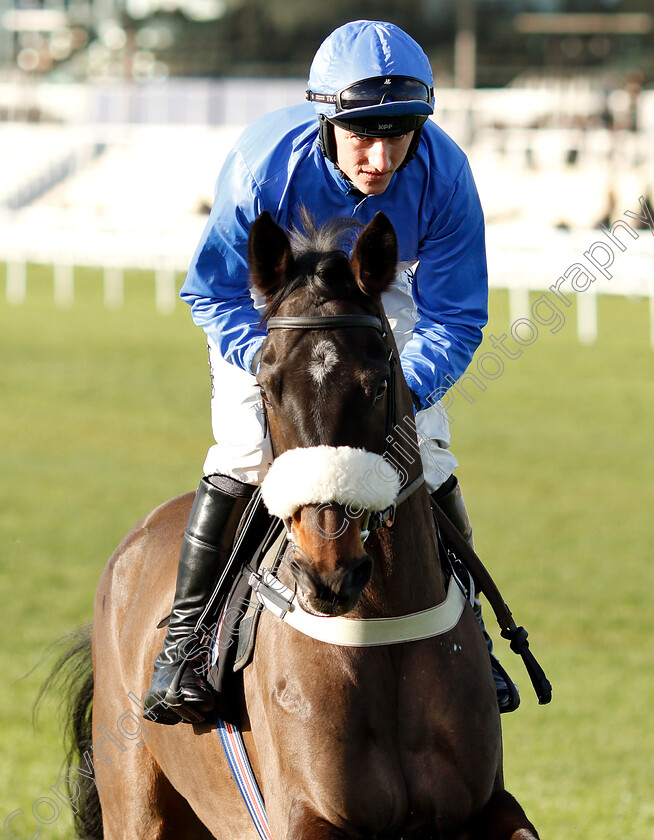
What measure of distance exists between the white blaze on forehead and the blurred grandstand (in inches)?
683

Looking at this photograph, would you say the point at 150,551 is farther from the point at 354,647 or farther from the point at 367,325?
the point at 367,325

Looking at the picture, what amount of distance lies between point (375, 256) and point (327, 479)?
2.33 feet

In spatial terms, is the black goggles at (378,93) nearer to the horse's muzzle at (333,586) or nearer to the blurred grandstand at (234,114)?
the horse's muzzle at (333,586)

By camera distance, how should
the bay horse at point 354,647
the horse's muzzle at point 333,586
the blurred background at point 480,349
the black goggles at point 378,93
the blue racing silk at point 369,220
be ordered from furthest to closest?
the blurred background at point 480,349, the blue racing silk at point 369,220, the black goggles at point 378,93, the bay horse at point 354,647, the horse's muzzle at point 333,586

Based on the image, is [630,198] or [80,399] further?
[630,198]

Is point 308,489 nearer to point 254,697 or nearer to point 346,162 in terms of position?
point 254,697

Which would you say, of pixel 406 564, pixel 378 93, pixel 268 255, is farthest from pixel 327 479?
pixel 378 93

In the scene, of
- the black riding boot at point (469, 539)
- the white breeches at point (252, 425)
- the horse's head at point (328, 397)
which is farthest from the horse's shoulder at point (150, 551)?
the horse's head at point (328, 397)

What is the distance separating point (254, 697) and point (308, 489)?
0.97m

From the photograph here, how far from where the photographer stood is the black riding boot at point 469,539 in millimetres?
3943

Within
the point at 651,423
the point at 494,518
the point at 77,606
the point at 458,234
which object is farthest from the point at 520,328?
the point at 458,234

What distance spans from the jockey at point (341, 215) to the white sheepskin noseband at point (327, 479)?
613 millimetres

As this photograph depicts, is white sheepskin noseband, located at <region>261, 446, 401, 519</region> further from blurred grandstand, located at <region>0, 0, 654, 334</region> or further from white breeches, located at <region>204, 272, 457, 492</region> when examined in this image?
blurred grandstand, located at <region>0, 0, 654, 334</region>

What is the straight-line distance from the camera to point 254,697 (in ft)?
12.0
